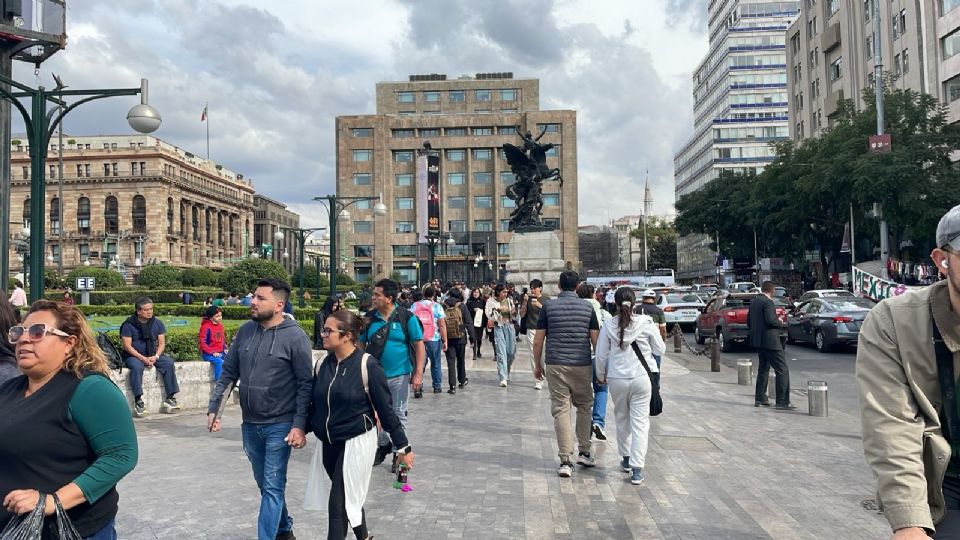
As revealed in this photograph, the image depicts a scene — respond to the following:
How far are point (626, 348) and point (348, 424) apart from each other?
3255 millimetres

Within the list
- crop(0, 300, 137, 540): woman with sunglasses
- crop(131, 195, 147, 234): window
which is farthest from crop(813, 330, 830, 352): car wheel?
crop(131, 195, 147, 234): window

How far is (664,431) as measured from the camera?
30.1 ft

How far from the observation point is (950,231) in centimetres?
229

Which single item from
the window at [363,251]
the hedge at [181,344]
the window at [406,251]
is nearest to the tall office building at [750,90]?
the window at [406,251]

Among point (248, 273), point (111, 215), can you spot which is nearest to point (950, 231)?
point (248, 273)

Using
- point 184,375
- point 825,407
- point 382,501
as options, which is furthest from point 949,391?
point 184,375

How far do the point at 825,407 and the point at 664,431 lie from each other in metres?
2.76

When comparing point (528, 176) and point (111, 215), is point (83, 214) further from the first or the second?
point (528, 176)

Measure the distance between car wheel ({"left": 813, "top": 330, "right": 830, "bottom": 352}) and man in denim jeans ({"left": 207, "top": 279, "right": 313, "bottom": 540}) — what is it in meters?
16.1

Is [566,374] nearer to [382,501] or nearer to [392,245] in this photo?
[382,501]

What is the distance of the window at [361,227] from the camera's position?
78188 millimetres

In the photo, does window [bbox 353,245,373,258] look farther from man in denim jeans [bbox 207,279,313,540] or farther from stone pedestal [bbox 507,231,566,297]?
man in denim jeans [bbox 207,279,313,540]

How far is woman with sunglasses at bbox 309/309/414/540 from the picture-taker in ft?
15.0

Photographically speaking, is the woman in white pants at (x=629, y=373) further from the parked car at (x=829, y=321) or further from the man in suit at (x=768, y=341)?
the parked car at (x=829, y=321)
